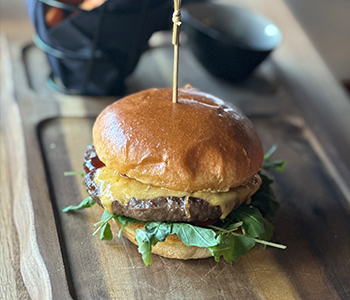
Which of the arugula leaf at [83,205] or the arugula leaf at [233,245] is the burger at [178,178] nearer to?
the arugula leaf at [233,245]

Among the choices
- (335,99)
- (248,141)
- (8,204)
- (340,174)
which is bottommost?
(8,204)

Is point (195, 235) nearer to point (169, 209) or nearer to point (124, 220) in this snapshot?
point (169, 209)

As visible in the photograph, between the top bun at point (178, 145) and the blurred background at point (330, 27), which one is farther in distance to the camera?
the blurred background at point (330, 27)

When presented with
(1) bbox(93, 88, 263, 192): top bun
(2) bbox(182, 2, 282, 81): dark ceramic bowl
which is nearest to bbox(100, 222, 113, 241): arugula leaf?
(1) bbox(93, 88, 263, 192): top bun

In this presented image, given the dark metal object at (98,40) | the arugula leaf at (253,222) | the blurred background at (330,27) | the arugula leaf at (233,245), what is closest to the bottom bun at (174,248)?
the arugula leaf at (233,245)

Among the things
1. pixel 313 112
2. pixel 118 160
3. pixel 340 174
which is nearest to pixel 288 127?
pixel 313 112

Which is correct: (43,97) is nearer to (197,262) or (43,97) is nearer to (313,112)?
(197,262)

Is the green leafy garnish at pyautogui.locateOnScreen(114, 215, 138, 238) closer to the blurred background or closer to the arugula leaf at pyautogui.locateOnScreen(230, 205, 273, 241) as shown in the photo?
the arugula leaf at pyautogui.locateOnScreen(230, 205, 273, 241)
